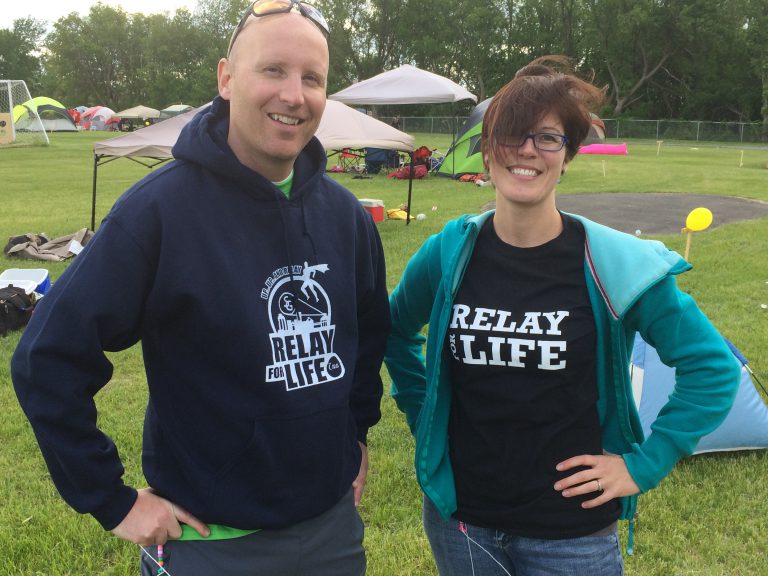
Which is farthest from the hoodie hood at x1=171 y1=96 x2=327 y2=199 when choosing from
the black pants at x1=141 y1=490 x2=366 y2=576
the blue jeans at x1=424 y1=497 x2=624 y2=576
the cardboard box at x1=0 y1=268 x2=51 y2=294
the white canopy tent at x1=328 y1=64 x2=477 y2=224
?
the white canopy tent at x1=328 y1=64 x2=477 y2=224

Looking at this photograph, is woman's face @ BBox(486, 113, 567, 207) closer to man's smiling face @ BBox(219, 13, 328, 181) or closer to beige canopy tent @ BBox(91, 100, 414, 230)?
man's smiling face @ BBox(219, 13, 328, 181)

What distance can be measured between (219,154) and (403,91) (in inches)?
718

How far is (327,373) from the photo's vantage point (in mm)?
1702

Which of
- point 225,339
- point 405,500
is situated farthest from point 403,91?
point 225,339

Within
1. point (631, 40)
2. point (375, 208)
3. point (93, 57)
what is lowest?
point (375, 208)

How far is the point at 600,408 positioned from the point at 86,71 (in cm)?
8568

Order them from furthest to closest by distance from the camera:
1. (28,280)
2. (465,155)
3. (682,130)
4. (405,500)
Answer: (682,130), (465,155), (28,280), (405,500)

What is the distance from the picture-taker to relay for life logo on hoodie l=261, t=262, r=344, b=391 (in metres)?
1.61

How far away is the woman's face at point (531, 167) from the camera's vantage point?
1.79m

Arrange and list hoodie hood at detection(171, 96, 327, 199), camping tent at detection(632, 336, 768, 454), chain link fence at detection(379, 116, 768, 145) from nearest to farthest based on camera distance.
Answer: hoodie hood at detection(171, 96, 327, 199)
camping tent at detection(632, 336, 768, 454)
chain link fence at detection(379, 116, 768, 145)

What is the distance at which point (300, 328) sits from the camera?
5.42 feet

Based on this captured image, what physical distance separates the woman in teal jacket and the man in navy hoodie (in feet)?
1.20

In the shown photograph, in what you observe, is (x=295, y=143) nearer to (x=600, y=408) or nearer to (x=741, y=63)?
(x=600, y=408)

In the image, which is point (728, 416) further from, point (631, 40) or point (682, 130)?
point (631, 40)
